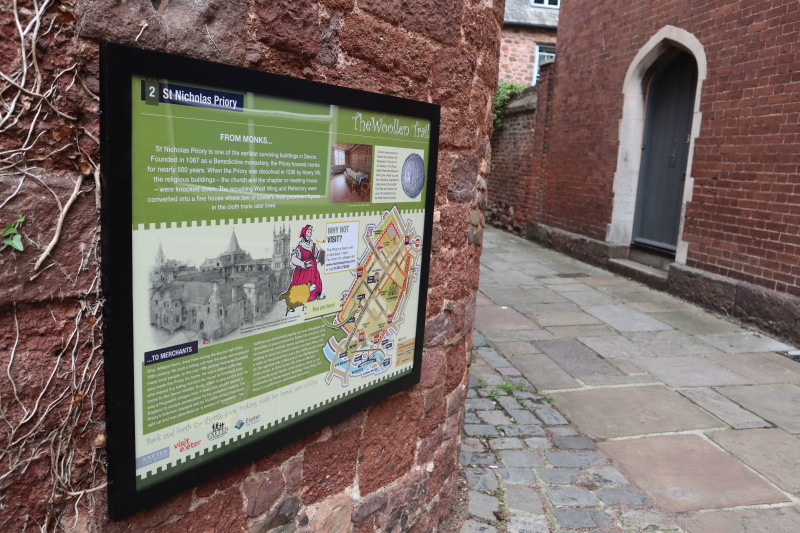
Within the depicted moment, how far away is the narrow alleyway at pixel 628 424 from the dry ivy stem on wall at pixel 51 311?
2036 mm

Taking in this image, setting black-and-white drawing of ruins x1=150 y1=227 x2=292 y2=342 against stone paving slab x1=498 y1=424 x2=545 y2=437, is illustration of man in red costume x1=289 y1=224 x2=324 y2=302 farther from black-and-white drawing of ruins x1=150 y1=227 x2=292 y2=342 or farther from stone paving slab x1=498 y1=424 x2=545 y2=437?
stone paving slab x1=498 y1=424 x2=545 y2=437

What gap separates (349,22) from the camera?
1870 mm

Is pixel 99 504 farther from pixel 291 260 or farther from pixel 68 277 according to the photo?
pixel 291 260

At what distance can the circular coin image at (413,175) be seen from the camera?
2178mm

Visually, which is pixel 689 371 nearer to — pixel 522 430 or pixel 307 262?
pixel 522 430

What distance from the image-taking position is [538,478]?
133 inches

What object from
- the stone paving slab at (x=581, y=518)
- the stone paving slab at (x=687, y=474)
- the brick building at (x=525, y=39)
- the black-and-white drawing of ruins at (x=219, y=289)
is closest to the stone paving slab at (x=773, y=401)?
the stone paving slab at (x=687, y=474)

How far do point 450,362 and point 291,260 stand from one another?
124 centimetres

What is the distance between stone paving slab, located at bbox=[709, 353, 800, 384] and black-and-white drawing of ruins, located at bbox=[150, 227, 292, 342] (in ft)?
15.5

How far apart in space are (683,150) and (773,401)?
504 centimetres

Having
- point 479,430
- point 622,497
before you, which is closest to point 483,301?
point 479,430

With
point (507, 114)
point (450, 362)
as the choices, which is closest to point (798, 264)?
point (450, 362)

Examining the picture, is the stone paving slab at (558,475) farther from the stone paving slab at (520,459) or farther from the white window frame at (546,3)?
the white window frame at (546,3)

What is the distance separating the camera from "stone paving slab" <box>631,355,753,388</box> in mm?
4895
